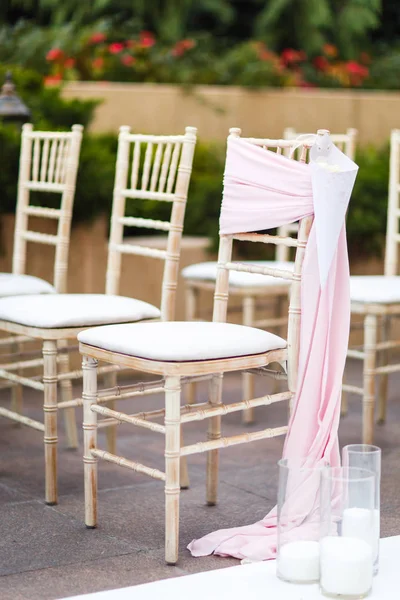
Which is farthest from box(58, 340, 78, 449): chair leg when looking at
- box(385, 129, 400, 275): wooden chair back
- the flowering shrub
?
the flowering shrub

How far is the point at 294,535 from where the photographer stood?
7.32 ft

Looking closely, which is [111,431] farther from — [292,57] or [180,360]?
[292,57]

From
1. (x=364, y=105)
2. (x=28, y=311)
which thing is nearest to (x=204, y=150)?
(x=364, y=105)

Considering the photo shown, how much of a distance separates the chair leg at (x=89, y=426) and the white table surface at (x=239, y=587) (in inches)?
21.6

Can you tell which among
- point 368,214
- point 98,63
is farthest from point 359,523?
point 98,63

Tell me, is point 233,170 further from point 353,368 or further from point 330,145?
point 353,368

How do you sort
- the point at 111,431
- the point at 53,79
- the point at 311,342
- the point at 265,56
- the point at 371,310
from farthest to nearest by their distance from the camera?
the point at 265,56 < the point at 53,79 < the point at 371,310 < the point at 111,431 < the point at 311,342

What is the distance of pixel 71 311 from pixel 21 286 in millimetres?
550

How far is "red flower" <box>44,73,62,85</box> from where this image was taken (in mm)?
6118

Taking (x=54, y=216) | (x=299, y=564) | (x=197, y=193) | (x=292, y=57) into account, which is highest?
(x=292, y=57)

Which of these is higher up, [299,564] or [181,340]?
[181,340]

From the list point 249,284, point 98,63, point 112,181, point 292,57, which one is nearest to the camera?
point 249,284

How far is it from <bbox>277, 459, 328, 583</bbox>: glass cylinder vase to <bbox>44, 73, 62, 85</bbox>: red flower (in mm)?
4179

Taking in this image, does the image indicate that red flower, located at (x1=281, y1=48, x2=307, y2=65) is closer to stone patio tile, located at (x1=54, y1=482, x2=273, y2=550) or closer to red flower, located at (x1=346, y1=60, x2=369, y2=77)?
red flower, located at (x1=346, y1=60, x2=369, y2=77)
